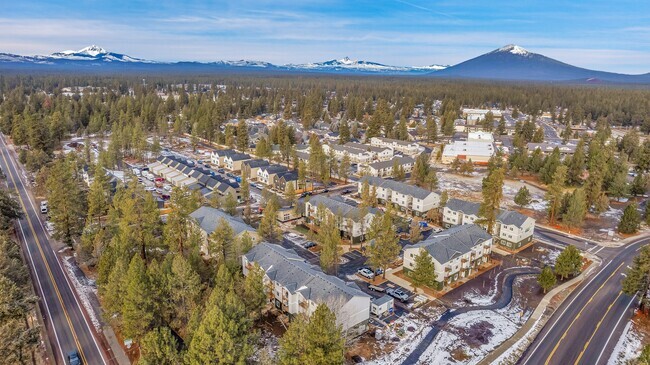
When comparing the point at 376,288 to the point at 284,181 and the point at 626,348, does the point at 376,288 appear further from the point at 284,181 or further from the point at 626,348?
the point at 284,181

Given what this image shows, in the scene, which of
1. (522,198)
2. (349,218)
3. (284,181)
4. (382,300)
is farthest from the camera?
(284,181)

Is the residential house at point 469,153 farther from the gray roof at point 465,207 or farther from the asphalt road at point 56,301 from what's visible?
the asphalt road at point 56,301

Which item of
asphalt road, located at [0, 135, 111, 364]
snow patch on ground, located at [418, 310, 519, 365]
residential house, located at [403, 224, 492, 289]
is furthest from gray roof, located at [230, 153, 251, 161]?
snow patch on ground, located at [418, 310, 519, 365]

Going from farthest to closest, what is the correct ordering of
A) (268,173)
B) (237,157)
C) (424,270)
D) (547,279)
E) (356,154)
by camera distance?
(356,154) → (237,157) → (268,173) → (547,279) → (424,270)

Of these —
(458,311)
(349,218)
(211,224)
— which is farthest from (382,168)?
(458,311)

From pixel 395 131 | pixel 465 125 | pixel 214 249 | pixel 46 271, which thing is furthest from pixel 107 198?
pixel 465 125

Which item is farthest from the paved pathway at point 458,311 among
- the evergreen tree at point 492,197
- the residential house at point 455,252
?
the evergreen tree at point 492,197
